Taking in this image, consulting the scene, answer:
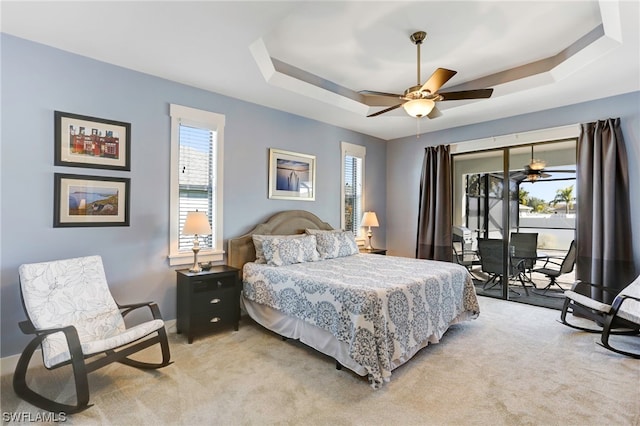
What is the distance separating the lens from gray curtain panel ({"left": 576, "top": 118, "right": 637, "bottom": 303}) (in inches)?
149

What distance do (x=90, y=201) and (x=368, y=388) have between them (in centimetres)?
304

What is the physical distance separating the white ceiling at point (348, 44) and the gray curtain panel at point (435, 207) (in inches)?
50.3

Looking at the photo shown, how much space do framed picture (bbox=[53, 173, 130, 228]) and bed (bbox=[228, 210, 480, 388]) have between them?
1.25 m

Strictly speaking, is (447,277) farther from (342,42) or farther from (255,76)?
(255,76)

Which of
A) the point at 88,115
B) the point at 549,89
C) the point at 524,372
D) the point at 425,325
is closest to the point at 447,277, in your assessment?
the point at 425,325

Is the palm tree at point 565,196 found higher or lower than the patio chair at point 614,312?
higher

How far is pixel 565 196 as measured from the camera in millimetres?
4461

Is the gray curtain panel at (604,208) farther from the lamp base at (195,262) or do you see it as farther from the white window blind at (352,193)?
the lamp base at (195,262)

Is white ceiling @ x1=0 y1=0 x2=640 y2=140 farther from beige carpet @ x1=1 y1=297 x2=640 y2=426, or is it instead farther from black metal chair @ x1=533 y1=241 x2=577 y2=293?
beige carpet @ x1=1 y1=297 x2=640 y2=426

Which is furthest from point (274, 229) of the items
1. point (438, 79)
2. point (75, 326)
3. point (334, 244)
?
point (438, 79)

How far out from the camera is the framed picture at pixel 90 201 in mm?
2887

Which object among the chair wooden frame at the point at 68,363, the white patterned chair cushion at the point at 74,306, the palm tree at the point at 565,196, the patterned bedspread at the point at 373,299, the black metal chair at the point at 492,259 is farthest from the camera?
the black metal chair at the point at 492,259

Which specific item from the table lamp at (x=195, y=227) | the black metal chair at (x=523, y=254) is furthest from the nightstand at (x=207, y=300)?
the black metal chair at (x=523, y=254)

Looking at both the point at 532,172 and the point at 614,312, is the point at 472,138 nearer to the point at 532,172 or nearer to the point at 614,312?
the point at 532,172
